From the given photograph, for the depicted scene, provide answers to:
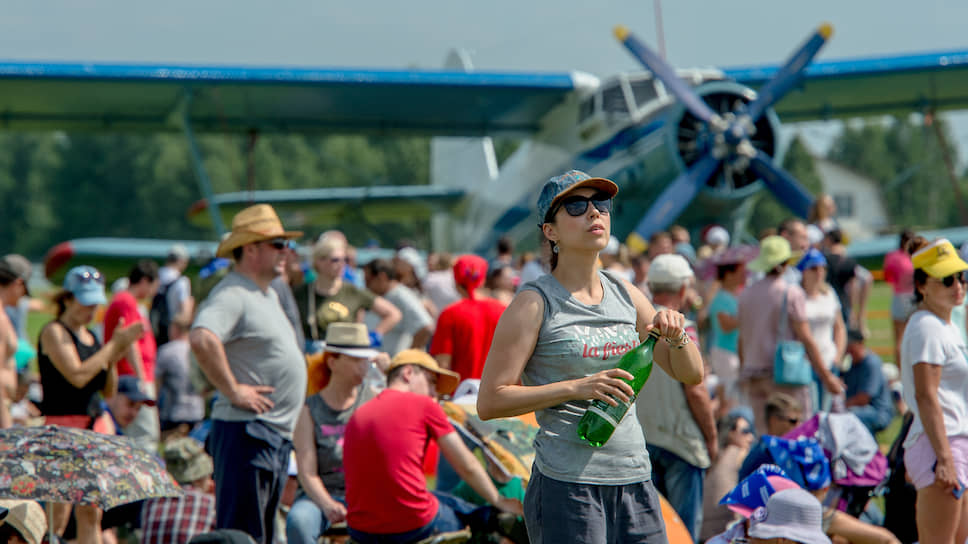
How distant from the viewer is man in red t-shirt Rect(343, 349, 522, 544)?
4.13 meters

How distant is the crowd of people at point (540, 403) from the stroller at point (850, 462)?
0.01m

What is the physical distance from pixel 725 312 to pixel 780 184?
631cm

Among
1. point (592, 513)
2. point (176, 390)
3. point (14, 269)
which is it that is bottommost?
point (176, 390)

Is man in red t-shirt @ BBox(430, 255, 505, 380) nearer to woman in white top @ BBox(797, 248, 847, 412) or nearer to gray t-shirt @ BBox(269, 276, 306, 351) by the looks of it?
gray t-shirt @ BBox(269, 276, 306, 351)

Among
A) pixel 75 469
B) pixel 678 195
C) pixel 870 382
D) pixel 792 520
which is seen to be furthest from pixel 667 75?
pixel 75 469

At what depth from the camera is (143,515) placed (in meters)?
4.90

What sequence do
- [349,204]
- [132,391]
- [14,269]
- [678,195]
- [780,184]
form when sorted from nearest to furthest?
[14,269], [132,391], [678,195], [780,184], [349,204]

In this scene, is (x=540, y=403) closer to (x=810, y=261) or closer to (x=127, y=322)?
(x=810, y=261)

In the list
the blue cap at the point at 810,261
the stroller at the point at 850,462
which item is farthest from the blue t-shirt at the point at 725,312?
the stroller at the point at 850,462

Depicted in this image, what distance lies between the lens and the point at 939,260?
384 centimetres

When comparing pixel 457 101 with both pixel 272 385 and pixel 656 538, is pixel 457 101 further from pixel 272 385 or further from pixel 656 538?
pixel 656 538

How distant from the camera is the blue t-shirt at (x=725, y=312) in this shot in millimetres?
7293

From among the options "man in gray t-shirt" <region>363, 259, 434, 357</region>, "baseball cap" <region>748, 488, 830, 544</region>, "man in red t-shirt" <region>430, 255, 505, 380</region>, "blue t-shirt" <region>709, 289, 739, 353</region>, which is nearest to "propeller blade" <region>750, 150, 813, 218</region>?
"blue t-shirt" <region>709, 289, 739, 353</region>

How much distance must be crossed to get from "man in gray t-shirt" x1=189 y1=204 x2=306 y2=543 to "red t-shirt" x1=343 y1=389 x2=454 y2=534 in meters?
0.31
